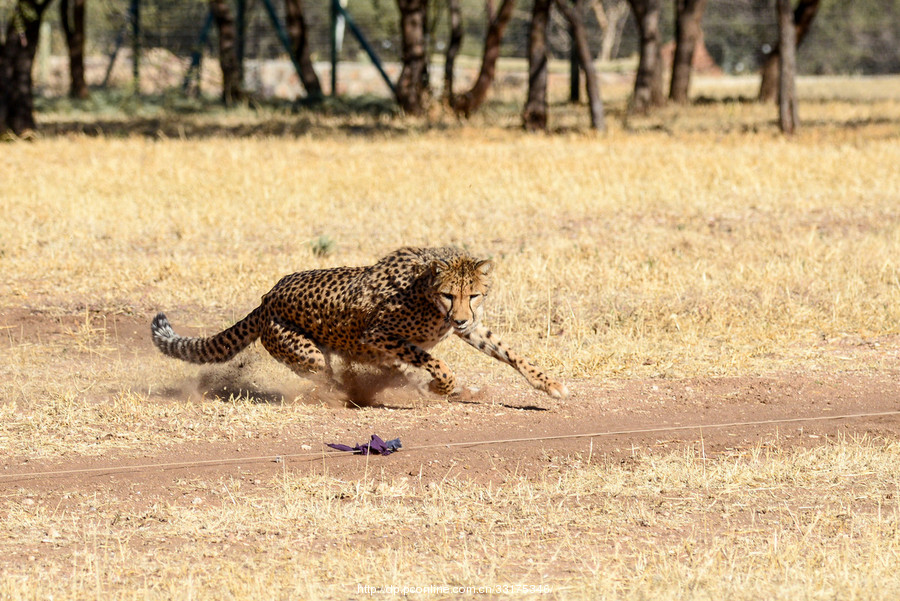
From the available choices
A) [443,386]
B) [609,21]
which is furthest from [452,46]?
[609,21]

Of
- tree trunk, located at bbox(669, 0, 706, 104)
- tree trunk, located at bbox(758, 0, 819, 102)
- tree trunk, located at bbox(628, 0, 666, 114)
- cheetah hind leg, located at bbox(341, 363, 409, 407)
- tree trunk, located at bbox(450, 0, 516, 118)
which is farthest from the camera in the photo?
tree trunk, located at bbox(669, 0, 706, 104)

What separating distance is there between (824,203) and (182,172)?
25.0 ft

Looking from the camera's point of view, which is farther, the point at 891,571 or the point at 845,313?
the point at 845,313

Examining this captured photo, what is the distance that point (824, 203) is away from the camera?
534 inches

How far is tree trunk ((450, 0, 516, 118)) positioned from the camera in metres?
24.8

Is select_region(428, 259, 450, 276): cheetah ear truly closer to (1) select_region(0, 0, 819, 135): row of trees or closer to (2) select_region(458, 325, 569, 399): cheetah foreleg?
(2) select_region(458, 325, 569, 399): cheetah foreleg

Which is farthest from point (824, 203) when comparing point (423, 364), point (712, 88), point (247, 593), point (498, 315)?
point (712, 88)

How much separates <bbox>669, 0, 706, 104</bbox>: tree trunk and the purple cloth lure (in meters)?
25.3

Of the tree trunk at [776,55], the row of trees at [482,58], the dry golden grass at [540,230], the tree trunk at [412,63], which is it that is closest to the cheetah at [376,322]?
the dry golden grass at [540,230]

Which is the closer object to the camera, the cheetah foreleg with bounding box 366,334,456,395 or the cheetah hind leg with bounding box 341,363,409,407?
the cheetah foreleg with bounding box 366,334,456,395

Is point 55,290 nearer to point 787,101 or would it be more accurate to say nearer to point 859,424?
point 859,424

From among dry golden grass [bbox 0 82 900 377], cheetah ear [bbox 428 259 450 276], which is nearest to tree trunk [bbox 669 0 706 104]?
dry golden grass [bbox 0 82 900 377]

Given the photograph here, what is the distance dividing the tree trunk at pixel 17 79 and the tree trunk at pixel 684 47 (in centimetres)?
1618

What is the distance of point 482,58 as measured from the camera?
28.7 m
